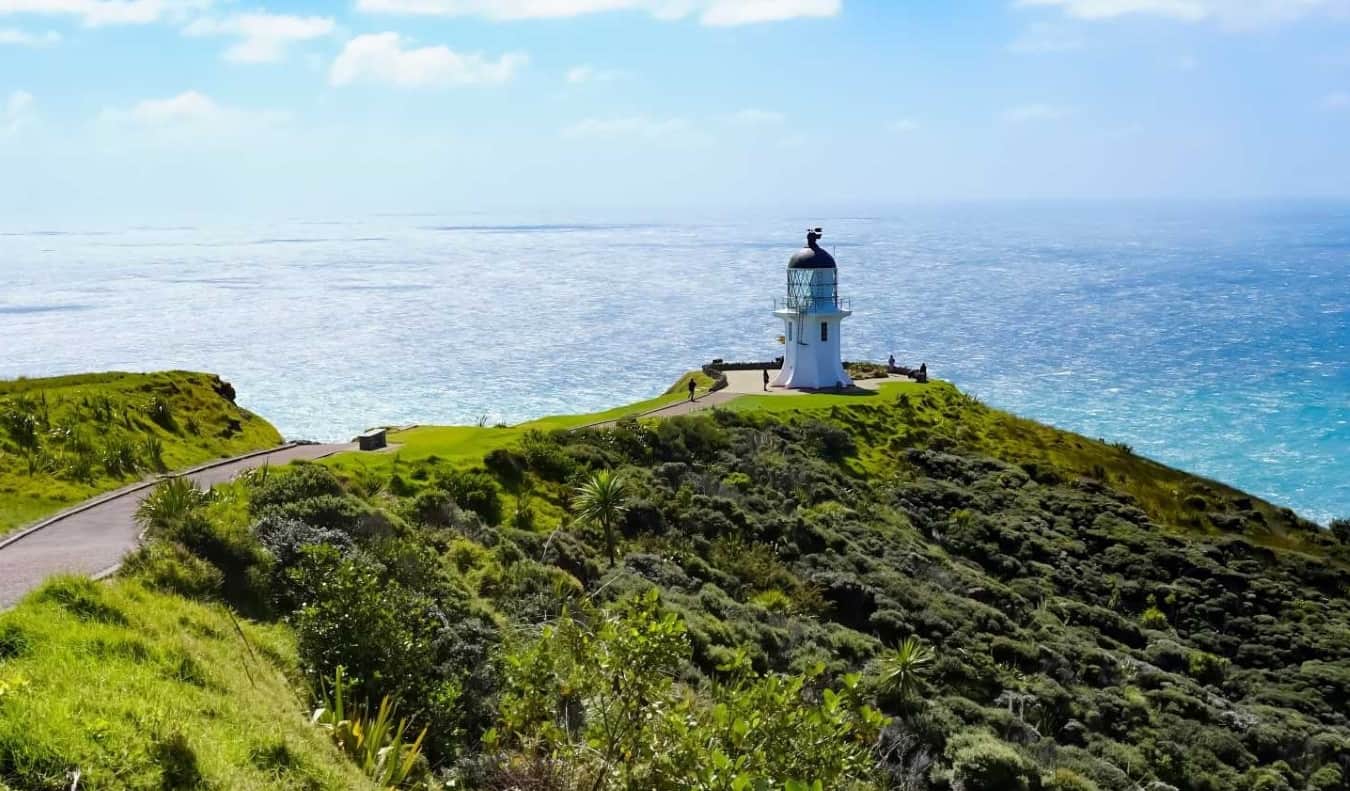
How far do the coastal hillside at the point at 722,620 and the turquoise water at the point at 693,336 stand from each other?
1058 inches

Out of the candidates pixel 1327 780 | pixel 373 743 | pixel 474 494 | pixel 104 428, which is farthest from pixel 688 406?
pixel 373 743

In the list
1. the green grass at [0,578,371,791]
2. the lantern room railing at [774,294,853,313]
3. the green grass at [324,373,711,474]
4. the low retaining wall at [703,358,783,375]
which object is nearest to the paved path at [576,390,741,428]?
the green grass at [324,373,711,474]

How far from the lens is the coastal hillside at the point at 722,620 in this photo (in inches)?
366

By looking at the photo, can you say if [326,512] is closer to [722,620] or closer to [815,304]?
[722,620]

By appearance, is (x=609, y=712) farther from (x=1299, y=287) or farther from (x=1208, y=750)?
(x=1299, y=287)

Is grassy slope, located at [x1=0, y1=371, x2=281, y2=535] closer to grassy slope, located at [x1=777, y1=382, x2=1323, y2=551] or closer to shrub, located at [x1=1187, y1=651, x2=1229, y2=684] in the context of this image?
grassy slope, located at [x1=777, y1=382, x2=1323, y2=551]

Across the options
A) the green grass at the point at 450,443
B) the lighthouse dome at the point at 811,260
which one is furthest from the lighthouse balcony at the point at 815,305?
the green grass at the point at 450,443

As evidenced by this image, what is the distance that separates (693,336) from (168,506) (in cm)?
8094

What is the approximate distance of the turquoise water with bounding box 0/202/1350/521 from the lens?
6800 centimetres

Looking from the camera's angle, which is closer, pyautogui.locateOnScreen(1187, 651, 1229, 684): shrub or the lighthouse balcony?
pyautogui.locateOnScreen(1187, 651, 1229, 684): shrub

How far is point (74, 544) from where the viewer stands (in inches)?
633

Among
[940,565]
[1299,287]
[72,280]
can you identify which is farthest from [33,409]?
[1299,287]

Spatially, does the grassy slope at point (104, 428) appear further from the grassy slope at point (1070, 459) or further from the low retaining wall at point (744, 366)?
the low retaining wall at point (744, 366)

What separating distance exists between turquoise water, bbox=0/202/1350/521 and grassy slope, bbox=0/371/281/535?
2797 cm
